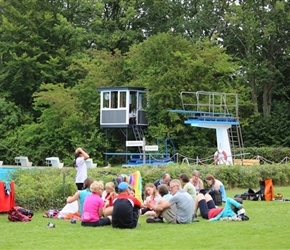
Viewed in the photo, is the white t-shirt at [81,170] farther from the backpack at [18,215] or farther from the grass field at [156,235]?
the backpack at [18,215]

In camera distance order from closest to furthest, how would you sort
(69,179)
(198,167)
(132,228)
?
(132,228)
(69,179)
(198,167)

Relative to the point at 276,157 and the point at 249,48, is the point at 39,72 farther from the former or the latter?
the point at 276,157

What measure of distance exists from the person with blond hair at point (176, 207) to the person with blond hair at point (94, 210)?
123cm

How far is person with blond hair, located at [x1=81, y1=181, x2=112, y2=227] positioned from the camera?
45.8ft

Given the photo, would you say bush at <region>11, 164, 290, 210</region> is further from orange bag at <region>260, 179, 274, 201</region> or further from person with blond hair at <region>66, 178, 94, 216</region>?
orange bag at <region>260, 179, 274, 201</region>

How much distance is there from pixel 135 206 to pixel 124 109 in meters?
31.0

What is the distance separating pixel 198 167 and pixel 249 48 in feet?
84.3

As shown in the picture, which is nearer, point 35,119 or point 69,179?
point 69,179

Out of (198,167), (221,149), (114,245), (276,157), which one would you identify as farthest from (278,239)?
(276,157)

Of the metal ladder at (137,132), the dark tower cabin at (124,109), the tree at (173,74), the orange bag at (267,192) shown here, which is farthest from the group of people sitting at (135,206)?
the metal ladder at (137,132)

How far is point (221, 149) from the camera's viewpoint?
3756cm

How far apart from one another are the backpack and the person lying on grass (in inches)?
153

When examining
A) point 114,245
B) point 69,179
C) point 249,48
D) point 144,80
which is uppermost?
point 249,48

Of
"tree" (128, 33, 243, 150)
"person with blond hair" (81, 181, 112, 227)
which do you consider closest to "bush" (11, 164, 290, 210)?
"person with blond hair" (81, 181, 112, 227)
